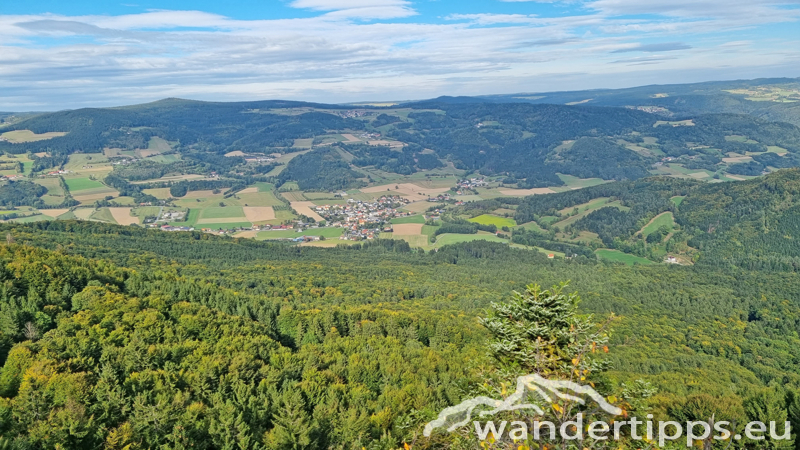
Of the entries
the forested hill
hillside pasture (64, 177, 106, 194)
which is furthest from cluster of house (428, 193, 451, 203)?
hillside pasture (64, 177, 106, 194)

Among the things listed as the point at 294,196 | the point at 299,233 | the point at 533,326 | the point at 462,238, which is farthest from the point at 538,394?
the point at 294,196

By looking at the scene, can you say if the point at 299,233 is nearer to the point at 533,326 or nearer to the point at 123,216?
the point at 123,216

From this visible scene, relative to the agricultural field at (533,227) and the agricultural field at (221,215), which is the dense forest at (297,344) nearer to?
the agricultural field at (533,227)

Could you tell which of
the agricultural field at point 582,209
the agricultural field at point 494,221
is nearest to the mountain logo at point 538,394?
the agricultural field at point 494,221

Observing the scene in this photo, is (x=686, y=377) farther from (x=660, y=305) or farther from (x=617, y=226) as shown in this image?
(x=617, y=226)

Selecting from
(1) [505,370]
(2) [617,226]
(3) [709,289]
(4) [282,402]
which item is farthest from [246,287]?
(2) [617,226]
